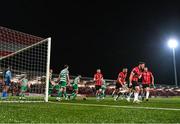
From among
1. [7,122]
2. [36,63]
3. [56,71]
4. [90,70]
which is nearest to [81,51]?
[90,70]

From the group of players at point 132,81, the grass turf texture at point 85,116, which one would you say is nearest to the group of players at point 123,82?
the group of players at point 132,81

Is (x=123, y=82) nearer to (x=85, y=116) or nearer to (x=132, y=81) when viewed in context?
(x=132, y=81)

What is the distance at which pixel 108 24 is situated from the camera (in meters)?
48.9

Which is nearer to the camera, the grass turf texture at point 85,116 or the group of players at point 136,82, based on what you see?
the grass turf texture at point 85,116

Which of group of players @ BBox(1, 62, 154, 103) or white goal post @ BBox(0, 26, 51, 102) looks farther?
group of players @ BBox(1, 62, 154, 103)

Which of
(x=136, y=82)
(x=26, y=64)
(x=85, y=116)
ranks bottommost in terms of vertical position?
(x=85, y=116)

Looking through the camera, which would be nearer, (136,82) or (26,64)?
(136,82)

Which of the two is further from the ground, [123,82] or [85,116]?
[123,82]

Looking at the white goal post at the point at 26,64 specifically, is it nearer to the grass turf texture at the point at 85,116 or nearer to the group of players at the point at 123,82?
the group of players at the point at 123,82

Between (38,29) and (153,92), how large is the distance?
16.1m

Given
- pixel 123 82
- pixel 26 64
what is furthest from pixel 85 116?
pixel 123 82

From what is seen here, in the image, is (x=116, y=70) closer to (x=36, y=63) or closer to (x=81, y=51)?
(x=81, y=51)

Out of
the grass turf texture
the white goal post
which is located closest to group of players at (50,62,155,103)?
the white goal post

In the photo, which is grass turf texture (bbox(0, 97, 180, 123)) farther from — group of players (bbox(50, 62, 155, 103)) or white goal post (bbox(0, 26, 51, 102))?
group of players (bbox(50, 62, 155, 103))
